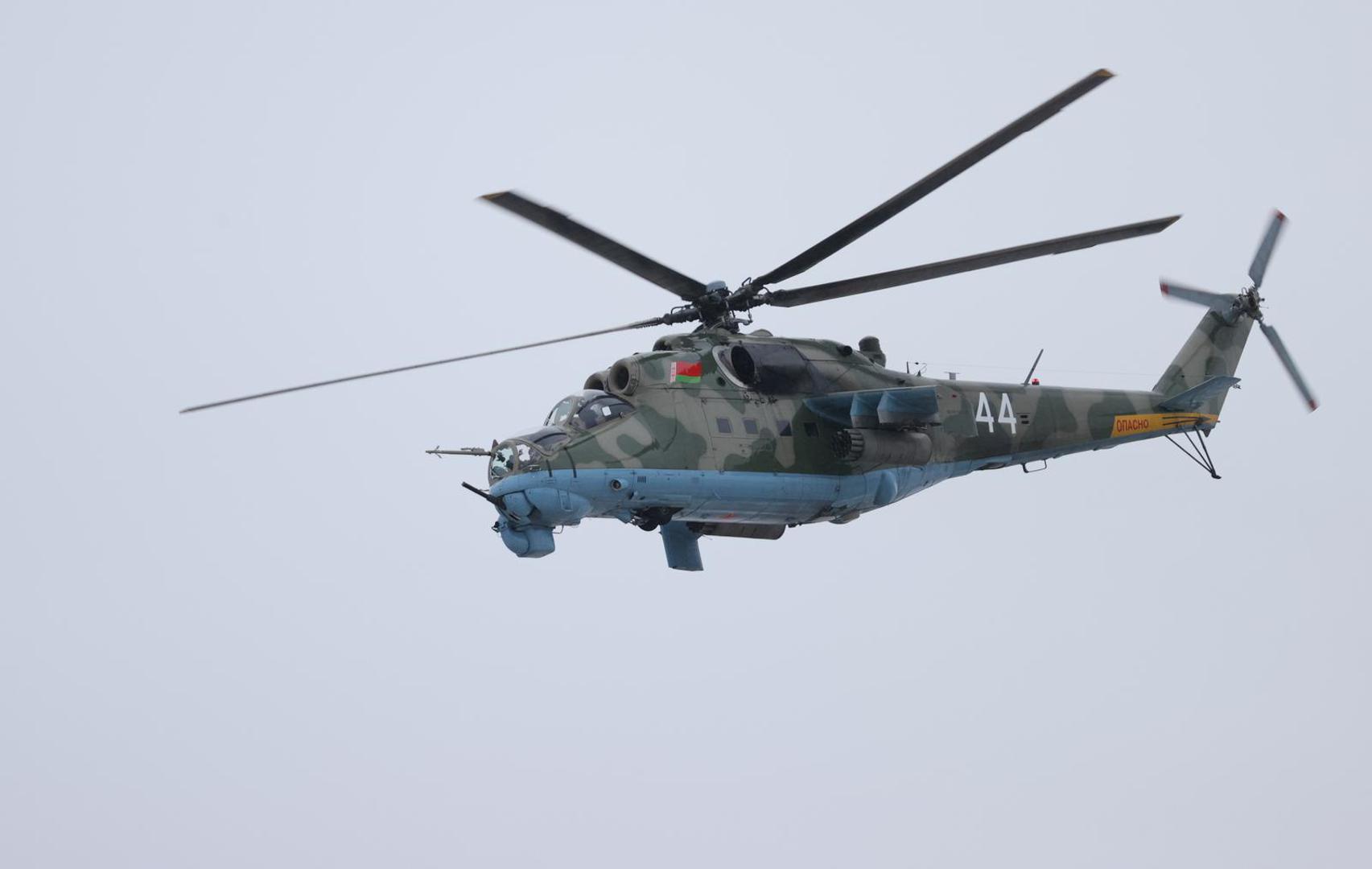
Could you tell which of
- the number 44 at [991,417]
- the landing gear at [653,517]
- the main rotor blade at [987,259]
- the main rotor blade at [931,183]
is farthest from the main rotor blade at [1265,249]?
the landing gear at [653,517]

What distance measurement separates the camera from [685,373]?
2370 cm

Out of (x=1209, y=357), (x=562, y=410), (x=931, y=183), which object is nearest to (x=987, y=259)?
(x=931, y=183)

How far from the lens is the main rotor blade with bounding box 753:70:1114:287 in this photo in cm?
2016

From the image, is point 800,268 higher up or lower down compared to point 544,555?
higher up

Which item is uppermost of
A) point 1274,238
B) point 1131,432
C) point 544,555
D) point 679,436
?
point 1274,238

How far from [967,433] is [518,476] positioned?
7.84m

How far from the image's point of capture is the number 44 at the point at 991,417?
26.3m

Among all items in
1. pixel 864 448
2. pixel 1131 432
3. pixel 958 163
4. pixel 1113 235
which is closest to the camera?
pixel 958 163

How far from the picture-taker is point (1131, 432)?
28250 mm

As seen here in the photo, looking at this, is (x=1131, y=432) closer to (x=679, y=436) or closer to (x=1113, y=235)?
(x=1113, y=235)

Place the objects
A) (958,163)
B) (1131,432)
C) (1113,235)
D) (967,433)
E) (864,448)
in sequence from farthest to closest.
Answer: (1131,432) → (967,433) → (864,448) → (1113,235) → (958,163)

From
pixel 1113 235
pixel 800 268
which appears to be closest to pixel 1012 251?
pixel 1113 235

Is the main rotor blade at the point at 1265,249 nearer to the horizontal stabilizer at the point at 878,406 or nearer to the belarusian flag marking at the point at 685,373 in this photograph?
the horizontal stabilizer at the point at 878,406

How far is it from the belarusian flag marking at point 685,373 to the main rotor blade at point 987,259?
2.15 metres
